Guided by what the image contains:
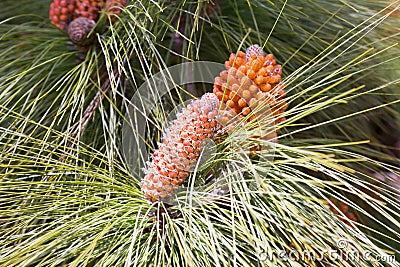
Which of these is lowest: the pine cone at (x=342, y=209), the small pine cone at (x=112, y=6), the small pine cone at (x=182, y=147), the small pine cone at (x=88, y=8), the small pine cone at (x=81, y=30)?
the pine cone at (x=342, y=209)

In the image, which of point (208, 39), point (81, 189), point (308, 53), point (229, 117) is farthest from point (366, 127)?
point (81, 189)

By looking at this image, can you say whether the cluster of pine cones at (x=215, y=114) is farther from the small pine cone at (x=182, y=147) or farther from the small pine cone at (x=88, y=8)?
the small pine cone at (x=88, y=8)

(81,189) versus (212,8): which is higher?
(212,8)

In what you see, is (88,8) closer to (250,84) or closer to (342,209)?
(250,84)

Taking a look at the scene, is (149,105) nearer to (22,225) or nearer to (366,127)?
(22,225)

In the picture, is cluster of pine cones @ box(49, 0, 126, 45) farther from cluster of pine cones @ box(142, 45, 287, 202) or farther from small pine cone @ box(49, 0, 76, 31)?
cluster of pine cones @ box(142, 45, 287, 202)

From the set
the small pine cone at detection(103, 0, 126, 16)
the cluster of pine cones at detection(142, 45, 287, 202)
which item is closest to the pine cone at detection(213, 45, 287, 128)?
the cluster of pine cones at detection(142, 45, 287, 202)

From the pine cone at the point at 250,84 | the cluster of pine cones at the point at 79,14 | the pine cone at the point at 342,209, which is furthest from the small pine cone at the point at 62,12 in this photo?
the pine cone at the point at 342,209
